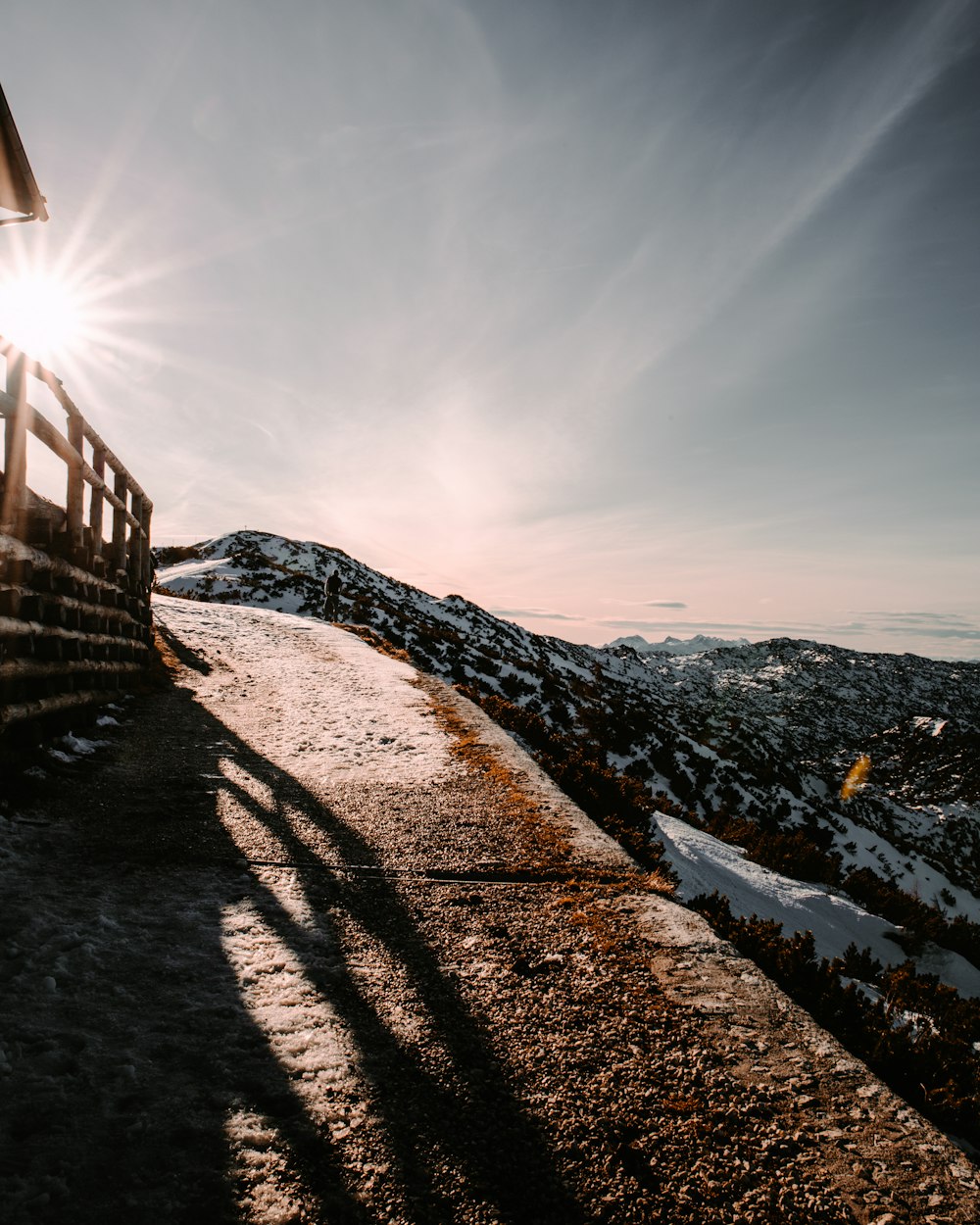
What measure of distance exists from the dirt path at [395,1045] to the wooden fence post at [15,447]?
226cm

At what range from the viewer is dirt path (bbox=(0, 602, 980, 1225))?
1.72 meters

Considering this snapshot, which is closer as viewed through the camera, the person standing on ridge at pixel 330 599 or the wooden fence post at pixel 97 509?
the wooden fence post at pixel 97 509

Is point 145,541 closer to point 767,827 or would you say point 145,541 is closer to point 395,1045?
point 395,1045

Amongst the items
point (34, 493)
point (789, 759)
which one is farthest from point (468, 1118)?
point (789, 759)

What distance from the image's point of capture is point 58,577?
5.88 metres

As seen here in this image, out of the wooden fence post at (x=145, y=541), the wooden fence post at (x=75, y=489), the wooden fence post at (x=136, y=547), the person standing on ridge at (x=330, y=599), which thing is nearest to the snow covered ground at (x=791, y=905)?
the wooden fence post at (x=75, y=489)

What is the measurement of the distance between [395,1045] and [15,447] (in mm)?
5405

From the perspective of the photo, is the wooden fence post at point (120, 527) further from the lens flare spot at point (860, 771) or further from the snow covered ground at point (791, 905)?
the lens flare spot at point (860, 771)

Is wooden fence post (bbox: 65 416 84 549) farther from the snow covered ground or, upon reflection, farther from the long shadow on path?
the snow covered ground

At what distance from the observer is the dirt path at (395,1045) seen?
1.72m

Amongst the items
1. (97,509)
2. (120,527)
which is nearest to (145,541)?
(120,527)

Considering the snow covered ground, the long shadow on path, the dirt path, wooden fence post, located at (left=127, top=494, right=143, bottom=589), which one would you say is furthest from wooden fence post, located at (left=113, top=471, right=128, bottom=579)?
the snow covered ground

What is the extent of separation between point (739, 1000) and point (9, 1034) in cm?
298

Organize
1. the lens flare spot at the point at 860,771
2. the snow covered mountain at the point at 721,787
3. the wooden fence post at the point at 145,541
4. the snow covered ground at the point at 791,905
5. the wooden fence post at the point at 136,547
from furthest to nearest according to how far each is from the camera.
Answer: the lens flare spot at the point at 860,771, the wooden fence post at the point at 145,541, the wooden fence post at the point at 136,547, the snow covered mountain at the point at 721,787, the snow covered ground at the point at 791,905
